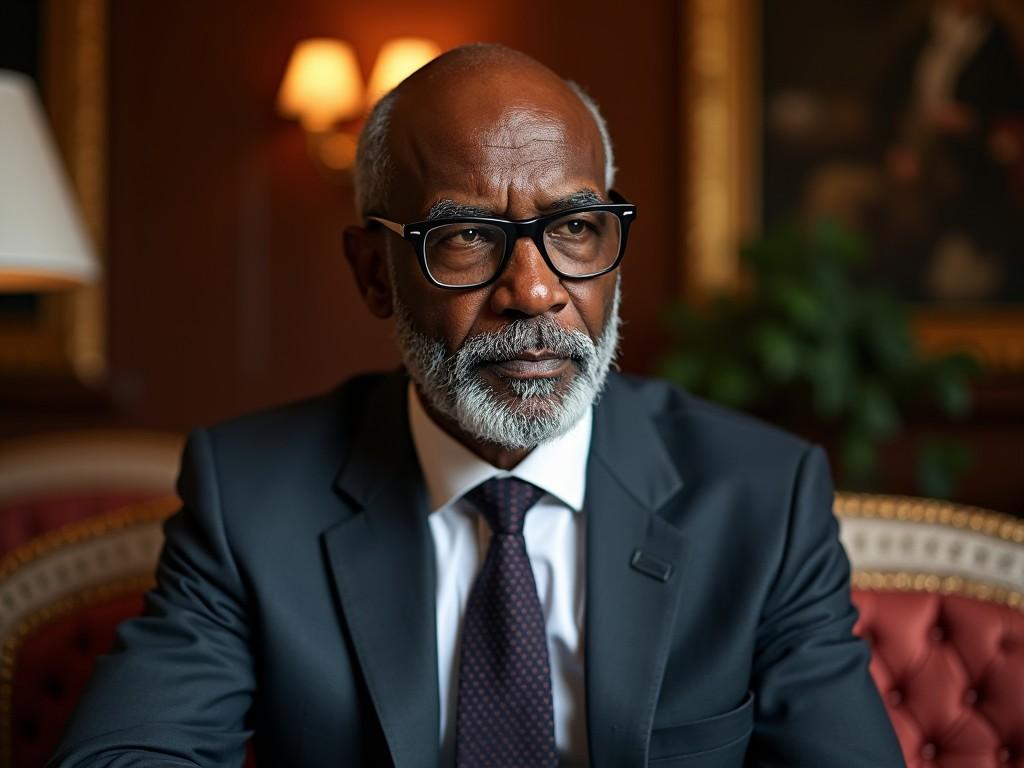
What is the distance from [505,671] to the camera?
1653 millimetres

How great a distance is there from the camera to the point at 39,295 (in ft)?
15.4

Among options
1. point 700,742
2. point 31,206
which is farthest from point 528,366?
point 31,206

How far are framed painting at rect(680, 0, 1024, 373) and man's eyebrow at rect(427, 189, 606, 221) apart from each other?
2.89 metres

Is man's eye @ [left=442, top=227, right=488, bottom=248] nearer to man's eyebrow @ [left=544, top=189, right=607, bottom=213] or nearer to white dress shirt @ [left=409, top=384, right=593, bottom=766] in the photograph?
man's eyebrow @ [left=544, top=189, right=607, bottom=213]

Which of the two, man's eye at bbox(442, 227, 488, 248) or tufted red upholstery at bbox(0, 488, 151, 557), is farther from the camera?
tufted red upholstery at bbox(0, 488, 151, 557)

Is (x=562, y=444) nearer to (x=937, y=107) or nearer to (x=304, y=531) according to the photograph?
(x=304, y=531)

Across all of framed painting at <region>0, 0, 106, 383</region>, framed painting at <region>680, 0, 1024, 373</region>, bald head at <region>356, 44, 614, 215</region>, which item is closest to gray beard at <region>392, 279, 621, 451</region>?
bald head at <region>356, 44, 614, 215</region>

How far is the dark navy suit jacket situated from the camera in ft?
5.32

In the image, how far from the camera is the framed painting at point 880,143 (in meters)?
4.43

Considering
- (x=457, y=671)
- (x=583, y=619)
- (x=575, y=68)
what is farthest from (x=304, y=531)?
(x=575, y=68)

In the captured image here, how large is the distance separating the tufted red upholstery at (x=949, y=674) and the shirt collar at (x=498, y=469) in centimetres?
53

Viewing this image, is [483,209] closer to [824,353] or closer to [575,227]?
[575,227]

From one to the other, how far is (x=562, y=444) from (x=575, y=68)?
10.2ft

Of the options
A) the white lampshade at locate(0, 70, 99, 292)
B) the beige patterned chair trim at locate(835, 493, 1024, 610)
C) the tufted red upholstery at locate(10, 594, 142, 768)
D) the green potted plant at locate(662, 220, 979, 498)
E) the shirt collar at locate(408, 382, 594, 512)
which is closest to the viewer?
the shirt collar at locate(408, 382, 594, 512)
